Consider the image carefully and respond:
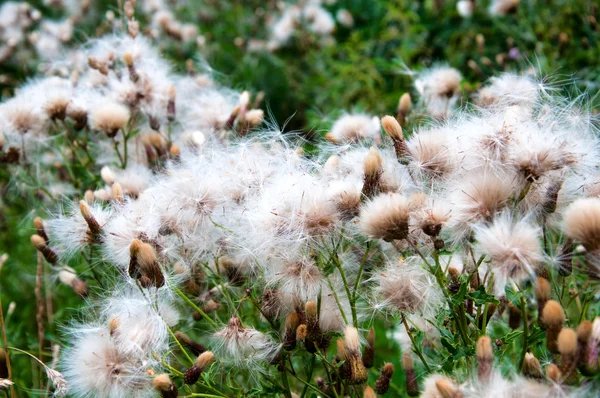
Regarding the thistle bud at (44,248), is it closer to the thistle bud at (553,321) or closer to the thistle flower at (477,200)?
the thistle flower at (477,200)

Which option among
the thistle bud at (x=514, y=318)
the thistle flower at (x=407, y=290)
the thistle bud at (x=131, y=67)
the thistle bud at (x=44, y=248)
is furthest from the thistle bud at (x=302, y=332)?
the thistle bud at (x=131, y=67)

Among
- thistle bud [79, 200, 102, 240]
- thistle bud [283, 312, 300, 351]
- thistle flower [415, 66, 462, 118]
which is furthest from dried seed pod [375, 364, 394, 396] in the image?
thistle flower [415, 66, 462, 118]

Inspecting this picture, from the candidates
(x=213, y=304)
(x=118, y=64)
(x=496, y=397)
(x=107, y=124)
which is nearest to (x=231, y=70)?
(x=118, y=64)

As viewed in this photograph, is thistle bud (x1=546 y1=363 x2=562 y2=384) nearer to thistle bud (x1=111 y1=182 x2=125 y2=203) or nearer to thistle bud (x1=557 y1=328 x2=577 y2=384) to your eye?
thistle bud (x1=557 y1=328 x2=577 y2=384)

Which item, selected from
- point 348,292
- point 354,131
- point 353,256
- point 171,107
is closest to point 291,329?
point 348,292

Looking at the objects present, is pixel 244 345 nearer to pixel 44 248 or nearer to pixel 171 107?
pixel 44 248

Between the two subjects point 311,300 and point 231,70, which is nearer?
point 311,300

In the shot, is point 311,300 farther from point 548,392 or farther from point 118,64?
point 118,64
